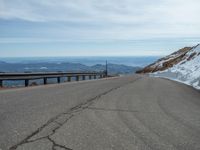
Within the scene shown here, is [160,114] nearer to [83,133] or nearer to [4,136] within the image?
[83,133]

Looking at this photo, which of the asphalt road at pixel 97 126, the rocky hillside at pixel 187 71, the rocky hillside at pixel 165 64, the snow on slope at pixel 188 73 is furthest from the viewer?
the rocky hillside at pixel 165 64

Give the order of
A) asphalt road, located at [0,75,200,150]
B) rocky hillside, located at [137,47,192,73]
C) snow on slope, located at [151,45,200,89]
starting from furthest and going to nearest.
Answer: rocky hillside, located at [137,47,192,73], snow on slope, located at [151,45,200,89], asphalt road, located at [0,75,200,150]

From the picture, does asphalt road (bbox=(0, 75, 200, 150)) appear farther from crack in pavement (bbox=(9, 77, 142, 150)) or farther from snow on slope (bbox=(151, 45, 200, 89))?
snow on slope (bbox=(151, 45, 200, 89))

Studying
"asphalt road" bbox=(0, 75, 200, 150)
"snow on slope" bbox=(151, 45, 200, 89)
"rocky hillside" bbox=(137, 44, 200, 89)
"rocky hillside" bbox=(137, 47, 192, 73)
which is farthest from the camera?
"rocky hillside" bbox=(137, 47, 192, 73)

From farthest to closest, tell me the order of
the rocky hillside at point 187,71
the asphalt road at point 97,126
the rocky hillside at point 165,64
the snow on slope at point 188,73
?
the rocky hillside at point 165,64, the rocky hillside at point 187,71, the snow on slope at point 188,73, the asphalt road at point 97,126

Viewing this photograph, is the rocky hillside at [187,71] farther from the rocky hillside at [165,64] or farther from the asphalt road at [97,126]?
the asphalt road at [97,126]

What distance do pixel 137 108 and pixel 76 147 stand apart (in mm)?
4583

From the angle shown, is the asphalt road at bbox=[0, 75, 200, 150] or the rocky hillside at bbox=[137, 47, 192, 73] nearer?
the asphalt road at bbox=[0, 75, 200, 150]

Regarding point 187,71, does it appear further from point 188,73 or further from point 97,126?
point 97,126

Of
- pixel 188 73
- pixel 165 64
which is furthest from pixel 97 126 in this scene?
pixel 165 64

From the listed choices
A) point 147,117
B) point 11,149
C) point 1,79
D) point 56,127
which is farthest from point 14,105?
point 1,79

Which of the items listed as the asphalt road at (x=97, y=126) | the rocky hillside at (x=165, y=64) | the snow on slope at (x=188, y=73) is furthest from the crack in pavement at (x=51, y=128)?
the rocky hillside at (x=165, y=64)

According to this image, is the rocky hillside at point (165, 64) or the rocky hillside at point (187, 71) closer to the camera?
the rocky hillside at point (187, 71)

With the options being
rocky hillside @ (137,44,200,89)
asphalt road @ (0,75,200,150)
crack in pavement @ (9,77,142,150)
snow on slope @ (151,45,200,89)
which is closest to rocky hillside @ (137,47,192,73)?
rocky hillside @ (137,44,200,89)
